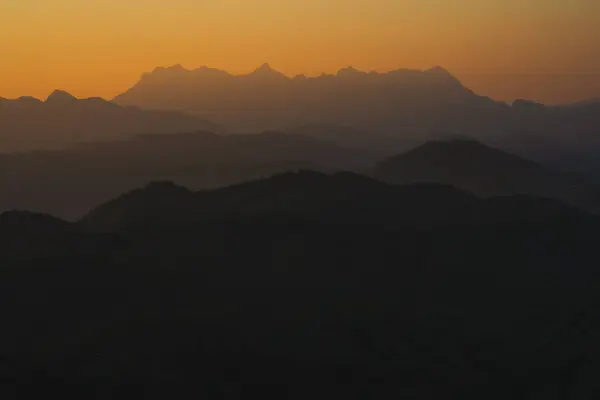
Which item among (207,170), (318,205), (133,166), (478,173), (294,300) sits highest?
(318,205)

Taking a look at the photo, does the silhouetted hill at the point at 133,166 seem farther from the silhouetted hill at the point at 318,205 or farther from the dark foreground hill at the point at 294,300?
the dark foreground hill at the point at 294,300

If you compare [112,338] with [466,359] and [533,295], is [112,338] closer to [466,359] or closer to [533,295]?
[466,359]

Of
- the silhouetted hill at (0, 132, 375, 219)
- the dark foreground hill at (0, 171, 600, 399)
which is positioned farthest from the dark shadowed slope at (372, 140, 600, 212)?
the dark foreground hill at (0, 171, 600, 399)

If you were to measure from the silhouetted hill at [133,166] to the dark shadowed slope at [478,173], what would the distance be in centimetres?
3248

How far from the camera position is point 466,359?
37.8 m

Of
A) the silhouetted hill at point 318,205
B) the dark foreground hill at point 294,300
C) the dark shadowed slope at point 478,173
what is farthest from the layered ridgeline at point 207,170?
the dark foreground hill at point 294,300

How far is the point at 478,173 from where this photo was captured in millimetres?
110125

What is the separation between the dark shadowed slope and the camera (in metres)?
104

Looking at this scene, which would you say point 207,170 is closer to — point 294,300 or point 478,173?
point 478,173

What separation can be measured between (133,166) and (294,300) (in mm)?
96329

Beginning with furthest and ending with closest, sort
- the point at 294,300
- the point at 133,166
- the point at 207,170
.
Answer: the point at 207,170, the point at 133,166, the point at 294,300

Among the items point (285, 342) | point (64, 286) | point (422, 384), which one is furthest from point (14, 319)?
point (422, 384)

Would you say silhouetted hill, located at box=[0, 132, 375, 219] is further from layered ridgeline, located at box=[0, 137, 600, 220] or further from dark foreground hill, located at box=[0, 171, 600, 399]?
dark foreground hill, located at box=[0, 171, 600, 399]

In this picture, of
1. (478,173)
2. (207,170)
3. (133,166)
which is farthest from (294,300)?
(133,166)
